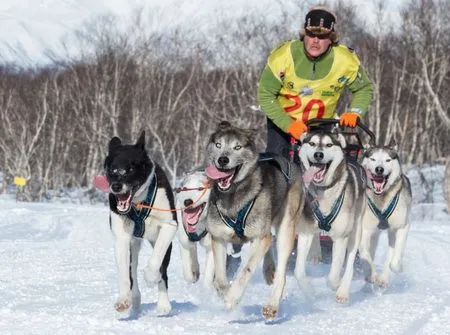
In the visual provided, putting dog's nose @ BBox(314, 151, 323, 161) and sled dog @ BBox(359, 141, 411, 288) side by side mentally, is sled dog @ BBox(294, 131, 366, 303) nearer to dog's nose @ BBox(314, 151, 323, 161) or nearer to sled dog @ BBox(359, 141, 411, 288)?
dog's nose @ BBox(314, 151, 323, 161)

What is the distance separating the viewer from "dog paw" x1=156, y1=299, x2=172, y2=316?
447cm

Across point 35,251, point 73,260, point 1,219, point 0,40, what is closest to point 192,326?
point 73,260

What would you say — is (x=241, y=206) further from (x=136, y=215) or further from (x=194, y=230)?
(x=194, y=230)

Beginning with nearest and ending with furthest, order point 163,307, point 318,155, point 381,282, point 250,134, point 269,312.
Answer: point 269,312
point 250,134
point 163,307
point 318,155
point 381,282

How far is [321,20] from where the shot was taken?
4.91 metres

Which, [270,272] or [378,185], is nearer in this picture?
[270,272]

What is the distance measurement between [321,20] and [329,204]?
1121 millimetres

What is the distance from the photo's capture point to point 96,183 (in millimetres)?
4293

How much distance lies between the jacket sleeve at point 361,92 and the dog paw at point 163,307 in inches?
68.8

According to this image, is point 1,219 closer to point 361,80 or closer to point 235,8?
point 361,80

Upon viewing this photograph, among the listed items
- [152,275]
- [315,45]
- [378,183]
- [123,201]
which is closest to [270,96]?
[315,45]

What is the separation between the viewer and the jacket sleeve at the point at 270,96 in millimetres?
5113

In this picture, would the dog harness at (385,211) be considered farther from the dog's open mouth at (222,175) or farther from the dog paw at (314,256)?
the dog's open mouth at (222,175)

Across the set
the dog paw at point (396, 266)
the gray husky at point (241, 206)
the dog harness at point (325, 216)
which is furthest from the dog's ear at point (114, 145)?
the dog paw at point (396, 266)
